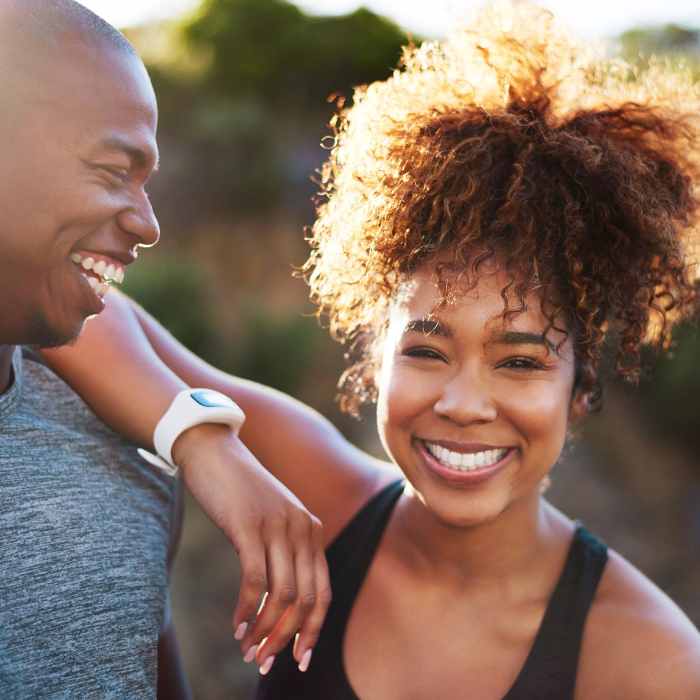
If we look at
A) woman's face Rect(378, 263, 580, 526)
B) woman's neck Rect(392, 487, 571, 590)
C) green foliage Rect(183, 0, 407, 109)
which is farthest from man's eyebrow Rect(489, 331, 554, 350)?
green foliage Rect(183, 0, 407, 109)

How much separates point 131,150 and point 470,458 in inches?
40.9

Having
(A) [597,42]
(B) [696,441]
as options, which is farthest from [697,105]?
(B) [696,441]

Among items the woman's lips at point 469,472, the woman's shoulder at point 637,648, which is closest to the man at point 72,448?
the woman's lips at point 469,472

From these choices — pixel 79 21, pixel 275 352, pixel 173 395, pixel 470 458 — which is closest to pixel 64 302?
pixel 173 395

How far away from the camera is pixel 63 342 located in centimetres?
181

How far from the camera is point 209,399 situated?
6.70 feet

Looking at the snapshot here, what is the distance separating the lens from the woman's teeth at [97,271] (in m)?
1.77

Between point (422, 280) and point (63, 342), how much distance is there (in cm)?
87

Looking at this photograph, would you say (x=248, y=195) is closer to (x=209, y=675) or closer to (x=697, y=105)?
(x=209, y=675)

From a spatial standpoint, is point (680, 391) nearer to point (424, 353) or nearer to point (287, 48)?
point (424, 353)

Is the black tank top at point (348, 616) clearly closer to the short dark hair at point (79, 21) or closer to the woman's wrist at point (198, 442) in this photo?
the woman's wrist at point (198, 442)

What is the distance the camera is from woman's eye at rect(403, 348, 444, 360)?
2173mm

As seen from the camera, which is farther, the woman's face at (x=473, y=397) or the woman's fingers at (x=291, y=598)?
the woman's face at (x=473, y=397)

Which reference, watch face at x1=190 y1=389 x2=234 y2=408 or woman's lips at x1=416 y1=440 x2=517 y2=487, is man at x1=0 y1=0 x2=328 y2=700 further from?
woman's lips at x1=416 y1=440 x2=517 y2=487
